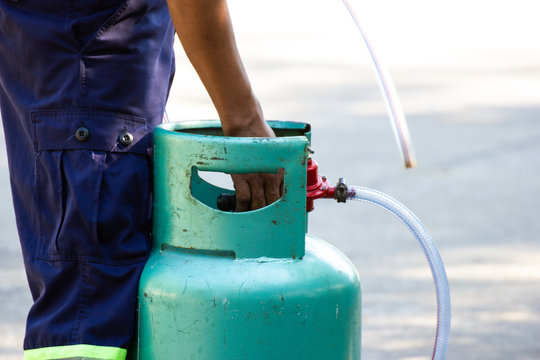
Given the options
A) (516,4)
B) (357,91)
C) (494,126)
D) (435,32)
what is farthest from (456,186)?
(516,4)

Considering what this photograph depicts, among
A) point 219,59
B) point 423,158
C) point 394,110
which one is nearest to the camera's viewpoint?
point 219,59

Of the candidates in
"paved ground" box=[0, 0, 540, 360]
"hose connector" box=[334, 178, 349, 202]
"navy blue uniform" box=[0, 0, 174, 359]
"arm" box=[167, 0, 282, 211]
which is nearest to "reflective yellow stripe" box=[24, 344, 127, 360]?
"navy blue uniform" box=[0, 0, 174, 359]

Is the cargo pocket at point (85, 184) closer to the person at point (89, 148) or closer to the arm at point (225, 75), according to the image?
the person at point (89, 148)

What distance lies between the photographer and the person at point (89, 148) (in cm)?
154

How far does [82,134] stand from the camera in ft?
5.07

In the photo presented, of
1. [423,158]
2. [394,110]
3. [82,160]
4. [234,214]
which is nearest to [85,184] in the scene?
[82,160]

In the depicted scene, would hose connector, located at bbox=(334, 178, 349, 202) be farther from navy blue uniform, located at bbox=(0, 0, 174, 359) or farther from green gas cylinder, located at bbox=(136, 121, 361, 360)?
navy blue uniform, located at bbox=(0, 0, 174, 359)

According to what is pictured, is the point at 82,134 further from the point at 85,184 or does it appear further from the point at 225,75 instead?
the point at 225,75

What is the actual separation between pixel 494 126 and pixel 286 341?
384 cm

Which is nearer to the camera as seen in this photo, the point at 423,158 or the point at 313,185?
the point at 313,185

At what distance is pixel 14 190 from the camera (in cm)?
166

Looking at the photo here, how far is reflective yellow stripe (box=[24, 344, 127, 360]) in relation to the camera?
1544 millimetres

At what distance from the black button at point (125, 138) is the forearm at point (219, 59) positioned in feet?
0.51

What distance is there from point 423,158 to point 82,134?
10.6 ft
